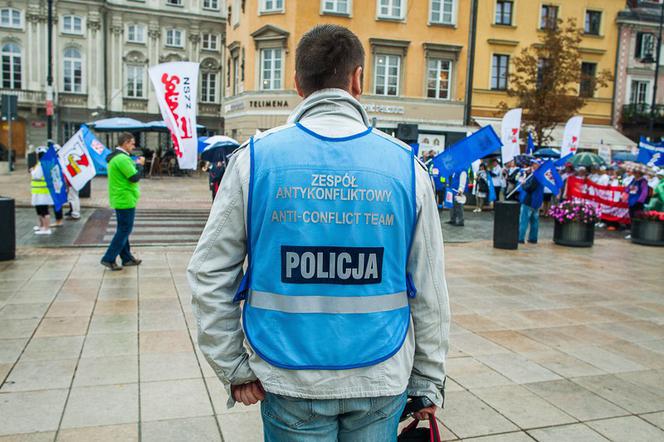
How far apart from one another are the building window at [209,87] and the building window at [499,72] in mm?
22731

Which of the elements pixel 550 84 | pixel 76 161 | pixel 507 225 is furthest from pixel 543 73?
pixel 76 161

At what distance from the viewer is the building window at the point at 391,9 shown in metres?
31.1

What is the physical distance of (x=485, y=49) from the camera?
107ft

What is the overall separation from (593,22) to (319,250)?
3768 cm

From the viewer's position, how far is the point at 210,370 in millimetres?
4691

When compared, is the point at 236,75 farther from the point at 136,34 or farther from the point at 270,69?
the point at 136,34

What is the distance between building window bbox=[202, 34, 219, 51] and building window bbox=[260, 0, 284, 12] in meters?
17.0

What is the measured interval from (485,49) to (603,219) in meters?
17.3

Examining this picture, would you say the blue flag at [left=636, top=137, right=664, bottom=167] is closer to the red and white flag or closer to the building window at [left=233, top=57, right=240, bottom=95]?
the red and white flag

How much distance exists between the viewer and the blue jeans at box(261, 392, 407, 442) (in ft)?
6.05

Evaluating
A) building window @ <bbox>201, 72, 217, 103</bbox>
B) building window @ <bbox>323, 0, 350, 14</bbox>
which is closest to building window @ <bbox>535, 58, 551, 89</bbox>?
building window @ <bbox>323, 0, 350, 14</bbox>

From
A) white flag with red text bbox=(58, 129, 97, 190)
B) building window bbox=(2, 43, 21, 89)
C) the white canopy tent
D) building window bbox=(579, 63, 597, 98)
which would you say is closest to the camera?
white flag with red text bbox=(58, 129, 97, 190)

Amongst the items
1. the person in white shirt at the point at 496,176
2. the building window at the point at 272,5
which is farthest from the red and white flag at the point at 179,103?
the building window at the point at 272,5

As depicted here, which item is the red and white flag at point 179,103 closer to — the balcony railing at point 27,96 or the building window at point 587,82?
the building window at point 587,82
